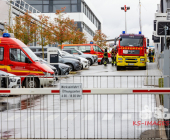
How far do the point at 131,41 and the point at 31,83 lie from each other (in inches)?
935

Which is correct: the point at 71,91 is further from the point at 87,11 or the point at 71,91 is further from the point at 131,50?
the point at 87,11

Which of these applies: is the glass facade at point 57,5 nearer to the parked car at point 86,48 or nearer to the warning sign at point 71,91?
the parked car at point 86,48

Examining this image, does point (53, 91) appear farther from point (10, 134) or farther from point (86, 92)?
point (10, 134)

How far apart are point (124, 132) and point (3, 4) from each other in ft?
118

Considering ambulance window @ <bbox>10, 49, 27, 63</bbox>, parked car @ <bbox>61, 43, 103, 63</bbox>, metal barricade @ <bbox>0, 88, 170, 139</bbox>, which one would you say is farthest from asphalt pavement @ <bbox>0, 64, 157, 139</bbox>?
parked car @ <bbox>61, 43, 103, 63</bbox>

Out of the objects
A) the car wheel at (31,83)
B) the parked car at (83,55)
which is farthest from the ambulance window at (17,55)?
the parked car at (83,55)

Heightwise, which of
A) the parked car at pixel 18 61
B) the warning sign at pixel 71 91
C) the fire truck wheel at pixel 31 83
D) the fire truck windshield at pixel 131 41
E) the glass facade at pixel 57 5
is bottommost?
the warning sign at pixel 71 91

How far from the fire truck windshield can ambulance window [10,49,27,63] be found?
13976 millimetres

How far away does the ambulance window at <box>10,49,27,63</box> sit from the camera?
701 inches

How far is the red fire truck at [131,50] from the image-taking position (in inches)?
1219

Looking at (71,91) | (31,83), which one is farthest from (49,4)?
(71,91)

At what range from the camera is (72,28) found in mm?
56625

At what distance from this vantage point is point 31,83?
25.5ft

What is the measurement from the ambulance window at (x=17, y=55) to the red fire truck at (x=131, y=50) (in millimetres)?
13863
